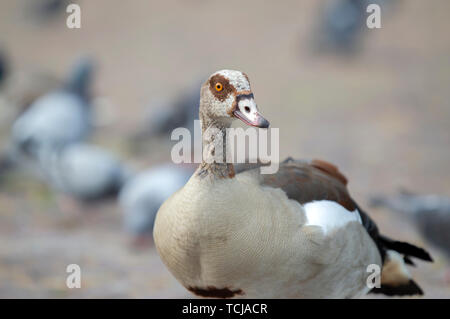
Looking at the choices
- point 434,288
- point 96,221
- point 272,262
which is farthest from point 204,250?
point 96,221

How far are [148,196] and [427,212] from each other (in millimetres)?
1390

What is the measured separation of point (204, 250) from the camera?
54.3 inches

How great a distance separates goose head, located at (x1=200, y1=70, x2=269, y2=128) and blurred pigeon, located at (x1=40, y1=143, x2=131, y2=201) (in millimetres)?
1871

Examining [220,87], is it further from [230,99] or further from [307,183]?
[307,183]

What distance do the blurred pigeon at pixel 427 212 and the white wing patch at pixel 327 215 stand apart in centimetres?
80

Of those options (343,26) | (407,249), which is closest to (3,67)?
(343,26)

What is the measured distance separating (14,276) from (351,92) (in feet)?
10.2

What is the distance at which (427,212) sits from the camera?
228 centimetres

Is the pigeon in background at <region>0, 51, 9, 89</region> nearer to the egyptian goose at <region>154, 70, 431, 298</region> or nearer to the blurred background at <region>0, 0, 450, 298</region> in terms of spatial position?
the blurred background at <region>0, 0, 450, 298</region>

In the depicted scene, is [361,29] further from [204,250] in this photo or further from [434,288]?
[204,250]

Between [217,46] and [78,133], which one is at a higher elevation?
[217,46]

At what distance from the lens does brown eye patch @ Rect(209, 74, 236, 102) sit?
1.35 meters

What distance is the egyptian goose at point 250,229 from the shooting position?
1367 mm

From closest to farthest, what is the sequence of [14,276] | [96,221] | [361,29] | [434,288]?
[434,288] < [14,276] < [96,221] < [361,29]
